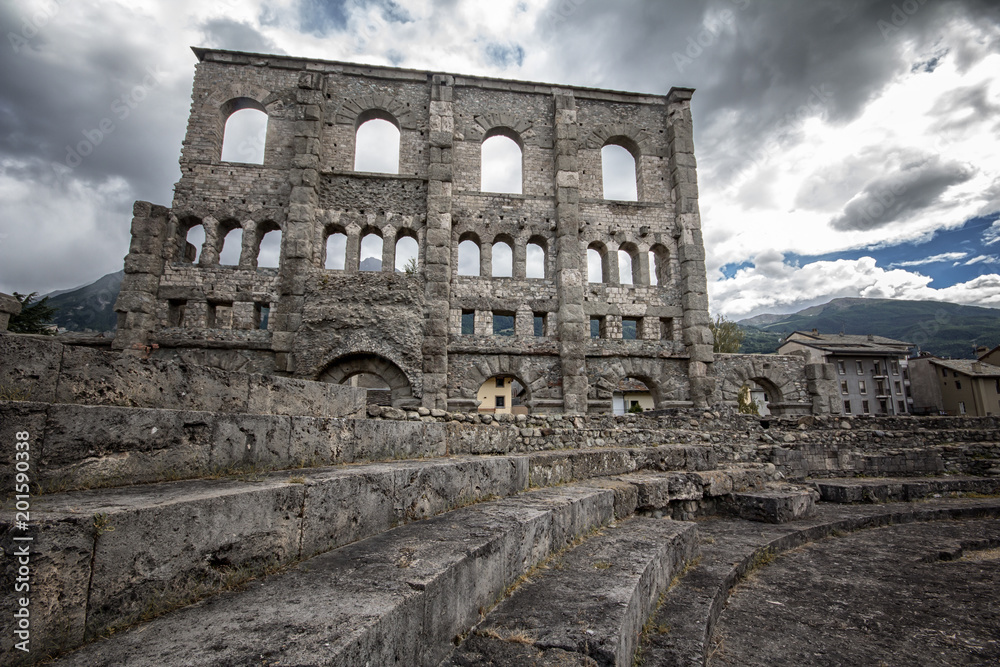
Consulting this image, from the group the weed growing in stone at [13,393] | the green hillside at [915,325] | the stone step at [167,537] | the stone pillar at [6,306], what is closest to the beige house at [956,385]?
the stone step at [167,537]

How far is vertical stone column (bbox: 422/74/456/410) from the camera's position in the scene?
13250 mm

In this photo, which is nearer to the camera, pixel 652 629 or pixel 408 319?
pixel 652 629

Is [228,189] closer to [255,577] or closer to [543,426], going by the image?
[543,426]

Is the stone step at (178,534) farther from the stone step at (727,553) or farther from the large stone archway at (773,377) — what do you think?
the large stone archway at (773,377)

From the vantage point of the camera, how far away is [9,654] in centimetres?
140

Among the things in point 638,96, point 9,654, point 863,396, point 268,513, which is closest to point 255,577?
point 268,513

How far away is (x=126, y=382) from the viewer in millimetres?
2924

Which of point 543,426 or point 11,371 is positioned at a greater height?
point 11,371

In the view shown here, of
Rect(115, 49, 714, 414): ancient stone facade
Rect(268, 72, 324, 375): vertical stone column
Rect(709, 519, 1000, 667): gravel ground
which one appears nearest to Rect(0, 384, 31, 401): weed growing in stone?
Rect(709, 519, 1000, 667): gravel ground

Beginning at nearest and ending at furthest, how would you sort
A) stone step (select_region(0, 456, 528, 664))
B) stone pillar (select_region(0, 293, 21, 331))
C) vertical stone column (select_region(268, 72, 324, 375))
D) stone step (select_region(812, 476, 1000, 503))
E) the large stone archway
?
1. stone step (select_region(0, 456, 528, 664))
2. stone pillar (select_region(0, 293, 21, 331))
3. stone step (select_region(812, 476, 1000, 503))
4. vertical stone column (select_region(268, 72, 324, 375))
5. the large stone archway

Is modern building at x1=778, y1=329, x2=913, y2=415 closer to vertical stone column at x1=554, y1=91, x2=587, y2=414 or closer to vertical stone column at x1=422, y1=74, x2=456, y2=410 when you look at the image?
vertical stone column at x1=554, y1=91, x2=587, y2=414

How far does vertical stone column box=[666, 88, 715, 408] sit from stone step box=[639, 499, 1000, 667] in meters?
7.29

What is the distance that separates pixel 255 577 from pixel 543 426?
664 centimetres

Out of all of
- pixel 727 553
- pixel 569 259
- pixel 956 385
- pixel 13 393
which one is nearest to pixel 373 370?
pixel 569 259
